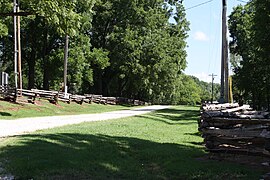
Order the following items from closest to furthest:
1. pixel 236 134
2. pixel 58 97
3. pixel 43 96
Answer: pixel 236 134, pixel 43 96, pixel 58 97

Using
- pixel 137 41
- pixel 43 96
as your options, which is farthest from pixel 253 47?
pixel 137 41

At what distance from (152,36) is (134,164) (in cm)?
4522

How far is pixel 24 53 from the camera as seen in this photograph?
47750 mm

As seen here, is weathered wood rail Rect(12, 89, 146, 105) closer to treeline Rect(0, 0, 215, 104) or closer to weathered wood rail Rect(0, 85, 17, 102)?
weathered wood rail Rect(0, 85, 17, 102)

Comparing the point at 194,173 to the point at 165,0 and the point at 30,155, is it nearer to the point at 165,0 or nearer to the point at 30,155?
the point at 30,155

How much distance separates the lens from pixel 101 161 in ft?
29.6

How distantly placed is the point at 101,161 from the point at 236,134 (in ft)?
10.9

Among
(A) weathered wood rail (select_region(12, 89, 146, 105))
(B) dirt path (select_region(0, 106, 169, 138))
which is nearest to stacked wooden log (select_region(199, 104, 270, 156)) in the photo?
(B) dirt path (select_region(0, 106, 169, 138))

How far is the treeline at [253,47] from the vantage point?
23734mm

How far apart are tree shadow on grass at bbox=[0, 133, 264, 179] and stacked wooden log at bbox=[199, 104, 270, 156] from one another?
775 mm

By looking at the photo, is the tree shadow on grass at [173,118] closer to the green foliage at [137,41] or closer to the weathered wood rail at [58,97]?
the weathered wood rail at [58,97]

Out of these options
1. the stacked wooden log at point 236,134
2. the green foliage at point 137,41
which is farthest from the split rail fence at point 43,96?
the stacked wooden log at point 236,134

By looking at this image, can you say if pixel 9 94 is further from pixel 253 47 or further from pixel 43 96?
pixel 253 47

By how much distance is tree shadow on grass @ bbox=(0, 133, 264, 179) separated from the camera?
7734 mm
